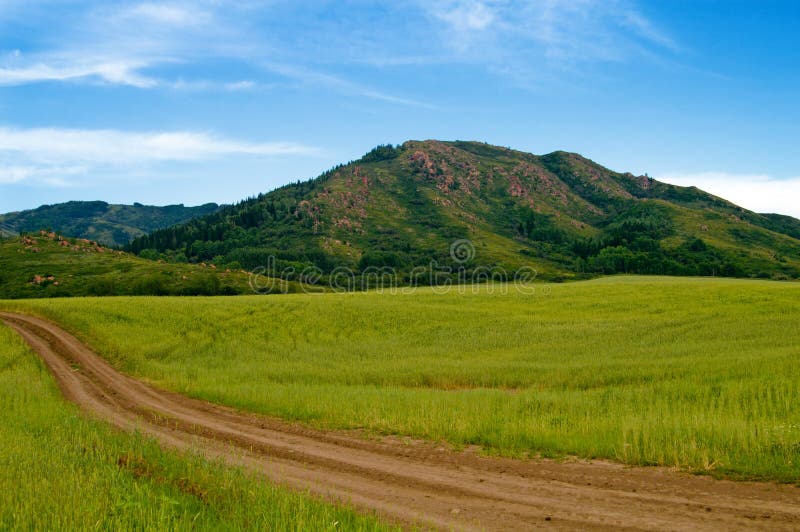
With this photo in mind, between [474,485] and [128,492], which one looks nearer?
[128,492]

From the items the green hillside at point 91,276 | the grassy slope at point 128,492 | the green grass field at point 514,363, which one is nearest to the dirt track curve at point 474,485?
the green grass field at point 514,363

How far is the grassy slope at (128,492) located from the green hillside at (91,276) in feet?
349

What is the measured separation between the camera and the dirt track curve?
9336mm

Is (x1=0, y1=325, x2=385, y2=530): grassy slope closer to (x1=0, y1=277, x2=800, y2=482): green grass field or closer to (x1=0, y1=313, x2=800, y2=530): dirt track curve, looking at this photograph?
(x1=0, y1=313, x2=800, y2=530): dirt track curve

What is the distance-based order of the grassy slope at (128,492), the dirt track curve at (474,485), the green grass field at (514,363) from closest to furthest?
the grassy slope at (128,492)
the dirt track curve at (474,485)
the green grass field at (514,363)

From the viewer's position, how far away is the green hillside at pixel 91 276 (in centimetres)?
11544

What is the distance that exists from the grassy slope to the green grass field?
6839 millimetres

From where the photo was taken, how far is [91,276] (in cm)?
12425

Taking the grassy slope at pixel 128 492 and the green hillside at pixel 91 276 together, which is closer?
the grassy slope at pixel 128 492

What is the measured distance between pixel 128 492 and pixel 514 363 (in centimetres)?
2324

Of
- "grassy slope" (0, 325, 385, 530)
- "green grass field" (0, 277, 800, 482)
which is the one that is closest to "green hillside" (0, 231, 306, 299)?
"green grass field" (0, 277, 800, 482)

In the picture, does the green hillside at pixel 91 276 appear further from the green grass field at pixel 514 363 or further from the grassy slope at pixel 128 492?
the grassy slope at pixel 128 492

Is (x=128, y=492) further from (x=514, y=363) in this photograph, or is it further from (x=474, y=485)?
(x=514, y=363)

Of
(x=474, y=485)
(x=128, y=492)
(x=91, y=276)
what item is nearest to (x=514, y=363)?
(x=474, y=485)
